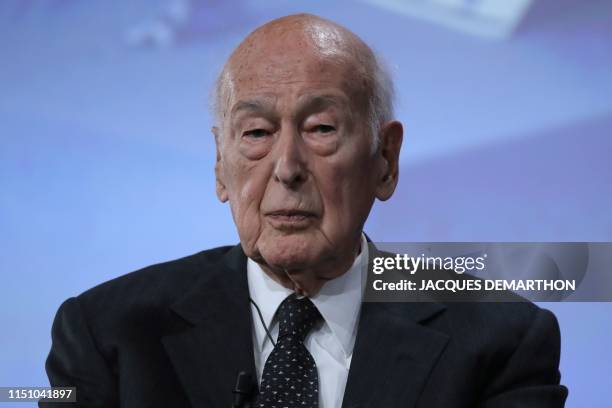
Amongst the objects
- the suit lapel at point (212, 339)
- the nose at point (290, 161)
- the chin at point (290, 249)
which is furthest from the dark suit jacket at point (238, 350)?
the nose at point (290, 161)

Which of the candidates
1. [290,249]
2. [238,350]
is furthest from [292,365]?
[290,249]

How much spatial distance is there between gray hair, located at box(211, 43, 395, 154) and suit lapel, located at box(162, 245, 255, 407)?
340 mm

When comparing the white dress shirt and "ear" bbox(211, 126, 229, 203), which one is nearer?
the white dress shirt

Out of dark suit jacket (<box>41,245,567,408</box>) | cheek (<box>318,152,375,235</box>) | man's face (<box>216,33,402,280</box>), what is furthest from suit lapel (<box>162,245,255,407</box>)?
cheek (<box>318,152,375,235</box>)

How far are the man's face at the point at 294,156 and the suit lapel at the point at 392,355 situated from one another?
174 mm

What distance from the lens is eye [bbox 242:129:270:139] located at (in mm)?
1980

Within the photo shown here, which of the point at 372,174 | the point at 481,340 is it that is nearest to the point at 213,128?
the point at 372,174

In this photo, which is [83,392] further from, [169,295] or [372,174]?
[372,174]

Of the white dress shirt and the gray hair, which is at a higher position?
the gray hair

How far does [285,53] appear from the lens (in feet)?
6.51

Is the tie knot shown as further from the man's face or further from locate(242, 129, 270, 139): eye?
locate(242, 129, 270, 139): eye

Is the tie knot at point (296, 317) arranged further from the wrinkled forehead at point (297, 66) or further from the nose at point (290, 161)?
the wrinkled forehead at point (297, 66)

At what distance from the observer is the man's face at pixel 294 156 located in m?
1.93

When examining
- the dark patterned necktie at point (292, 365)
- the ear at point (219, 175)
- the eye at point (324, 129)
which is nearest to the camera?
the dark patterned necktie at point (292, 365)
